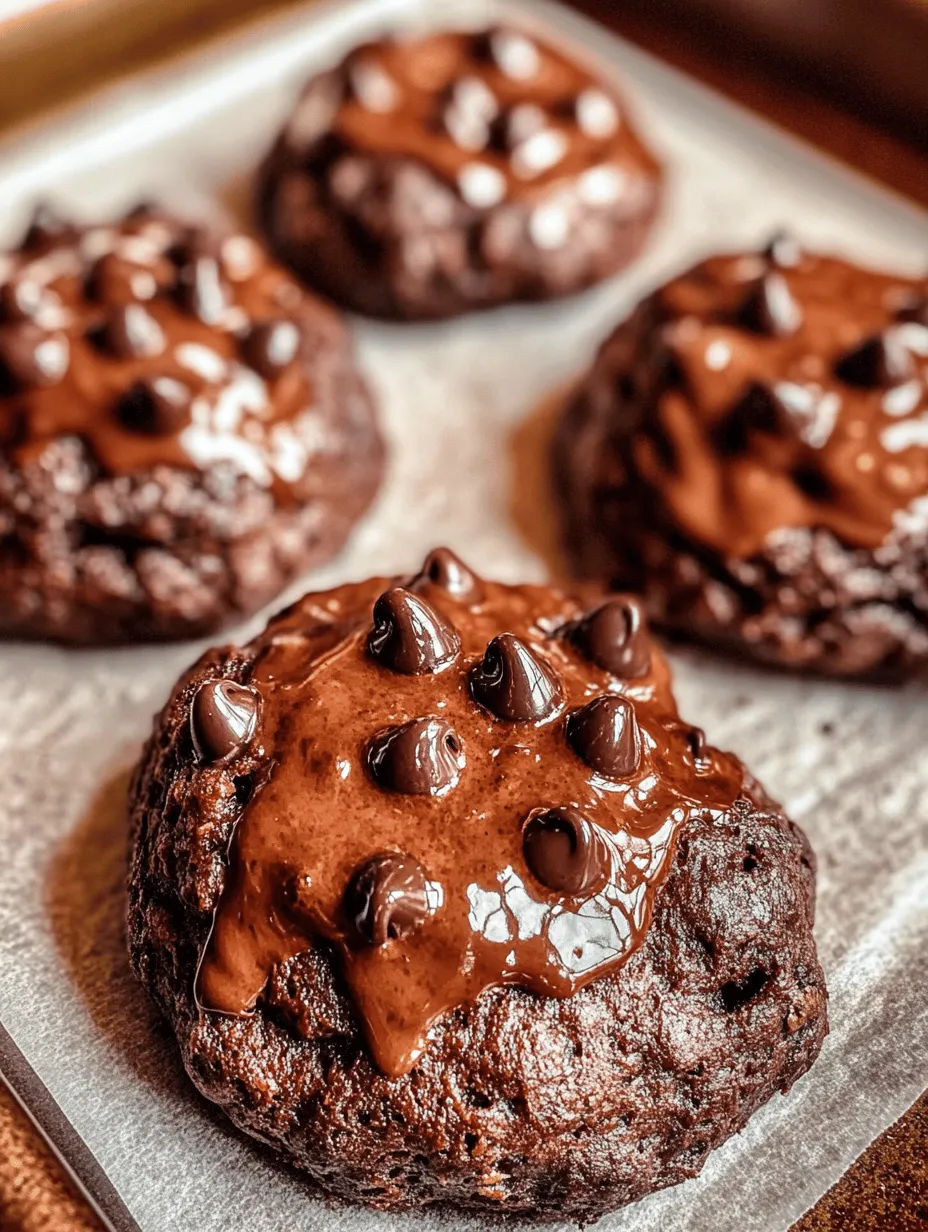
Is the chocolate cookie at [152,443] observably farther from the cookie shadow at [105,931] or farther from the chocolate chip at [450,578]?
the chocolate chip at [450,578]

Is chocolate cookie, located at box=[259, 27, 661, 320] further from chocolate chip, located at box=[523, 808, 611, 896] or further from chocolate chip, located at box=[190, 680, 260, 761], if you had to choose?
chocolate chip, located at box=[523, 808, 611, 896]

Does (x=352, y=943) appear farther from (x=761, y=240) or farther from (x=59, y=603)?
(x=761, y=240)

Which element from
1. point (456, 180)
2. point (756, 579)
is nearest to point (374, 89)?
point (456, 180)

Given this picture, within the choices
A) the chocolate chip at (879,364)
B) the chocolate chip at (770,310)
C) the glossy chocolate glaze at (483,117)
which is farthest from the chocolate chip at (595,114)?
the chocolate chip at (879,364)

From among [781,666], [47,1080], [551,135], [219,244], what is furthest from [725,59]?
[47,1080]

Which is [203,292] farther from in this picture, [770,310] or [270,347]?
[770,310]

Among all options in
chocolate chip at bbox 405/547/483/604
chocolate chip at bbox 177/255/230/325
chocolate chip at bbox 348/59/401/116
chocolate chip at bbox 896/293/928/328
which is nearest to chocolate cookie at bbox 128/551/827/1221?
chocolate chip at bbox 405/547/483/604

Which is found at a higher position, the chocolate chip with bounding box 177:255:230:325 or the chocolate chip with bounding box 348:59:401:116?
the chocolate chip with bounding box 348:59:401:116
